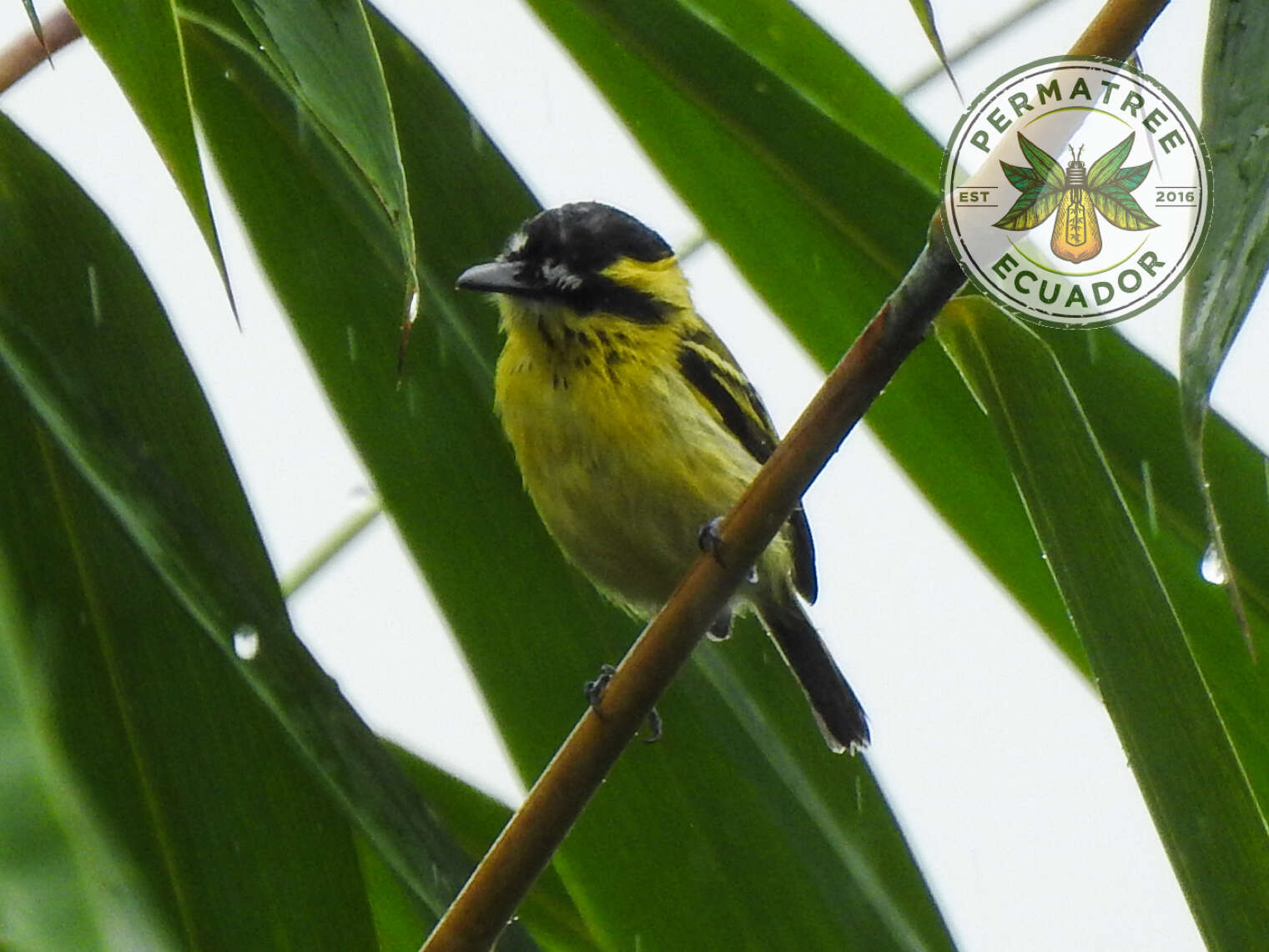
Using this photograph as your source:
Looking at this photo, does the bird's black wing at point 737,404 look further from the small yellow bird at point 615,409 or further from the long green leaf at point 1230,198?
the long green leaf at point 1230,198

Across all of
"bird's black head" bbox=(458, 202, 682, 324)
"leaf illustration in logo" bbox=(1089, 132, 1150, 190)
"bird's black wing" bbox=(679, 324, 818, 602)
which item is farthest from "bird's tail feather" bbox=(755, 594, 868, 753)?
"leaf illustration in logo" bbox=(1089, 132, 1150, 190)

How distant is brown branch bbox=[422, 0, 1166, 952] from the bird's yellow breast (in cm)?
139

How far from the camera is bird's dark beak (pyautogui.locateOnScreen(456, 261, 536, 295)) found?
6.45 ft

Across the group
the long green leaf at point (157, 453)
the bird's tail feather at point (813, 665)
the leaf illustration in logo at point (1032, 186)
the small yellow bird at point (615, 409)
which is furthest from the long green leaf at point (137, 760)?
the bird's tail feather at point (813, 665)

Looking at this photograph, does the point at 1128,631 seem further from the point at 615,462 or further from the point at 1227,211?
the point at 615,462

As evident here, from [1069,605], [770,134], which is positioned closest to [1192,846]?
[1069,605]

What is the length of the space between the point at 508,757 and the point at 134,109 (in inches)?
33.8

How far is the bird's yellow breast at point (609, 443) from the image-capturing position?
268 centimetres

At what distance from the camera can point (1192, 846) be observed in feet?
3.77

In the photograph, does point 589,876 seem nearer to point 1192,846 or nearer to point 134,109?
point 1192,846

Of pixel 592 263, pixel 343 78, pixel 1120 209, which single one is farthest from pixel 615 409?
pixel 343 78

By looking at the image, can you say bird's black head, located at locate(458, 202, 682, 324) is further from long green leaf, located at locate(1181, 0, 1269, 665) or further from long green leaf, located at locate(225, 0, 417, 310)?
long green leaf, located at locate(1181, 0, 1269, 665)

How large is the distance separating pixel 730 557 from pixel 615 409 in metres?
1.46

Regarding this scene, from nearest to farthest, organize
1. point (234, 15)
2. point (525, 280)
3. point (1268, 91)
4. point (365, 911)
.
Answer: point (1268, 91) < point (365, 911) < point (234, 15) < point (525, 280)
